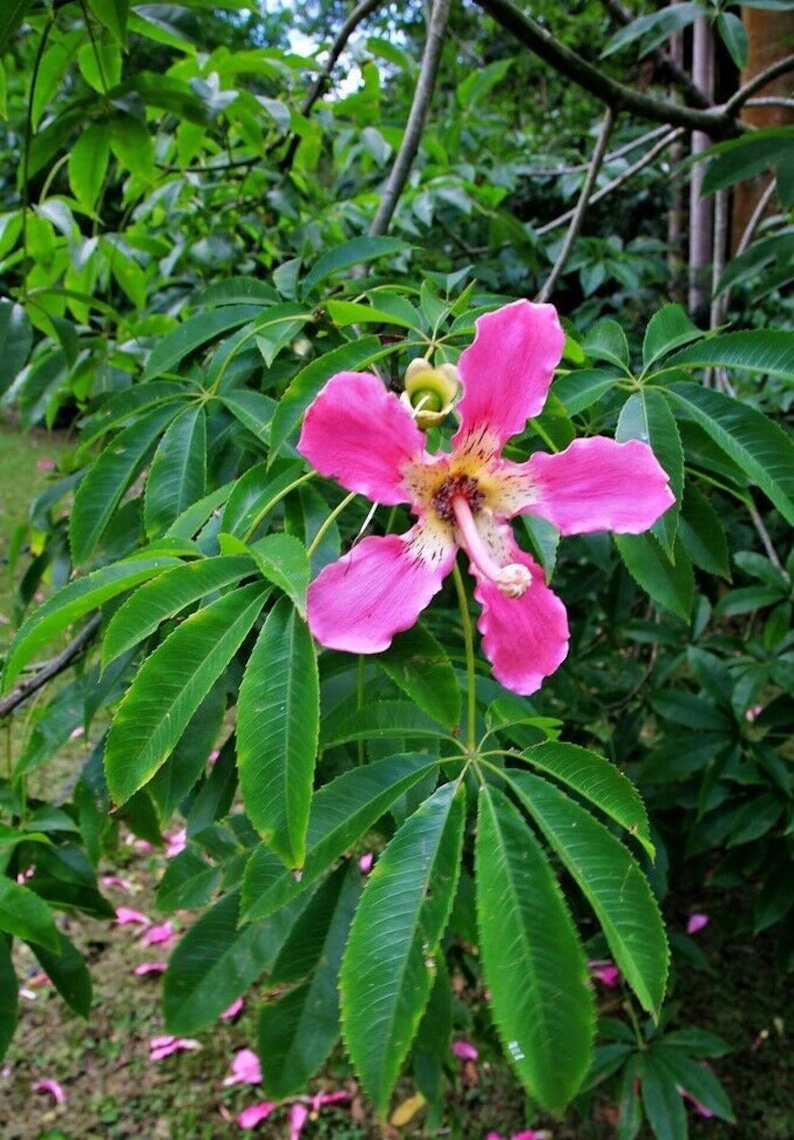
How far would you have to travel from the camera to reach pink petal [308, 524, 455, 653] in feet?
1.72

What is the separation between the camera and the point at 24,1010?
1915mm

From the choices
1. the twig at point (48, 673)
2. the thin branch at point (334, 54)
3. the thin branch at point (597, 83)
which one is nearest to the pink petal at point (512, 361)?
the twig at point (48, 673)

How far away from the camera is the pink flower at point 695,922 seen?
1980mm

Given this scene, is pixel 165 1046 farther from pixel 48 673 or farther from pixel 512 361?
pixel 512 361

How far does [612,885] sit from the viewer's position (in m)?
0.46

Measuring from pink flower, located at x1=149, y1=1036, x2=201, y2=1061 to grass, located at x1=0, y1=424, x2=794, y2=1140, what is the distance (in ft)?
0.04

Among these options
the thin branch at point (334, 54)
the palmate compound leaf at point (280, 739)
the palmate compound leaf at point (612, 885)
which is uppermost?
the thin branch at point (334, 54)

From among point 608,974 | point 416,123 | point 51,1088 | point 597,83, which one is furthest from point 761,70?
point 51,1088

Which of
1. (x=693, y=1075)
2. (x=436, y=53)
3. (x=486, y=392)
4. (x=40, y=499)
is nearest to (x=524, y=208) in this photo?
(x=436, y=53)

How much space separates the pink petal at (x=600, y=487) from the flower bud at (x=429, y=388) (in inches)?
2.6

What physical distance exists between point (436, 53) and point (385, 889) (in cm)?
103

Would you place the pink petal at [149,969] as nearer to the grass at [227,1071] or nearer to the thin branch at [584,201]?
the grass at [227,1071]

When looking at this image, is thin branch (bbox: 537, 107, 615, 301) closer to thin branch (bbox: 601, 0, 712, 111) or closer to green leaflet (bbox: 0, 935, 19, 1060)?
thin branch (bbox: 601, 0, 712, 111)

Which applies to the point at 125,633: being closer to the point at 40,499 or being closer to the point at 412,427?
the point at 412,427
